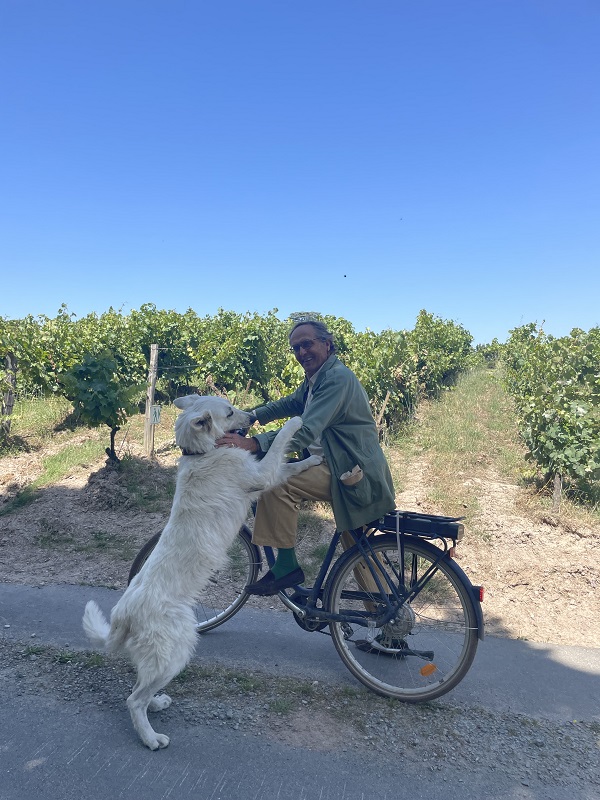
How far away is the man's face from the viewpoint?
3635 mm

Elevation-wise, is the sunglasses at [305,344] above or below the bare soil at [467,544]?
above

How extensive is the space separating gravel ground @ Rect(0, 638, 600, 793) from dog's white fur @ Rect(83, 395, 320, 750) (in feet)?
1.21

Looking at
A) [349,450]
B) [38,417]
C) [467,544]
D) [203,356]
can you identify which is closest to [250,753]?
[349,450]

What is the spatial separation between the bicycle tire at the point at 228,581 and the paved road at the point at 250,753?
0.26 meters

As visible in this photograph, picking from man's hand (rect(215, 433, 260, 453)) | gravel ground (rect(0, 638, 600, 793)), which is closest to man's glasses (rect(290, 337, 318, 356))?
man's hand (rect(215, 433, 260, 453))

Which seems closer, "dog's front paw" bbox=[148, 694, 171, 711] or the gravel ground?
the gravel ground

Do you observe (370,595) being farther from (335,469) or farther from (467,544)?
(467,544)

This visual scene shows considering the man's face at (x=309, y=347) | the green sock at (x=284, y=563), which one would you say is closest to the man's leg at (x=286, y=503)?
the green sock at (x=284, y=563)

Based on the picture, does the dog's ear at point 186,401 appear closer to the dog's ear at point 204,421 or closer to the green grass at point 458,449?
the dog's ear at point 204,421

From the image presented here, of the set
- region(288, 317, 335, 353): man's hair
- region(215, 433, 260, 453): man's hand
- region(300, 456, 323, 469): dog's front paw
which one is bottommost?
region(300, 456, 323, 469): dog's front paw

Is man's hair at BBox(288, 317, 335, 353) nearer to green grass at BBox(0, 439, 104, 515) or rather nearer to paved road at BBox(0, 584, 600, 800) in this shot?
paved road at BBox(0, 584, 600, 800)

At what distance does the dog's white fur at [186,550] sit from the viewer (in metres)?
2.88

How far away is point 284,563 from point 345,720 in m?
1.01

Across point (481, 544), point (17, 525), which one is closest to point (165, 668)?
point (481, 544)
